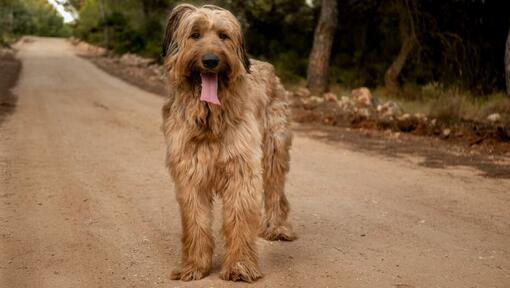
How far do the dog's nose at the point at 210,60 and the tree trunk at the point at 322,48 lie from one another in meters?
14.0

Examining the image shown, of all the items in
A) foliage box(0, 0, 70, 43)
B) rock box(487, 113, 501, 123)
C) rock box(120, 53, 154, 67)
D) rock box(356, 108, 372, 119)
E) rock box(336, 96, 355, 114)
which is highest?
rock box(487, 113, 501, 123)

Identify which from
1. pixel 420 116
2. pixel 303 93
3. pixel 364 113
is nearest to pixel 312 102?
pixel 303 93

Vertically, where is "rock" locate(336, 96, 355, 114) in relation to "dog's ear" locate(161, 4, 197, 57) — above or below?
below

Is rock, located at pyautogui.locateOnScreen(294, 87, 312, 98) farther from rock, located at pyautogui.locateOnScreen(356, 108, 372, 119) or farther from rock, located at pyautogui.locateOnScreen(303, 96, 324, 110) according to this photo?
rock, located at pyautogui.locateOnScreen(356, 108, 372, 119)

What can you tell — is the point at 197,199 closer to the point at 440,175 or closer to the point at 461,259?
the point at 461,259

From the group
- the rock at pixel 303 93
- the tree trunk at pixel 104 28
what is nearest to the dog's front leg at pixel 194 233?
the rock at pixel 303 93

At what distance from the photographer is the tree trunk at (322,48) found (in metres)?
17.9

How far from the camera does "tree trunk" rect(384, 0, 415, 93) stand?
17.4m

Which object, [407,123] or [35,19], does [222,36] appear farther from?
[35,19]

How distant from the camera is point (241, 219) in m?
4.61

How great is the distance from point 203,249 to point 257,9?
16943 millimetres

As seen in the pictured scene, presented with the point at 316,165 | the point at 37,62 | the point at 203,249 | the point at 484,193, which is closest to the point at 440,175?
the point at 484,193

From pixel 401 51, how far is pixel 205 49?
14.6 m

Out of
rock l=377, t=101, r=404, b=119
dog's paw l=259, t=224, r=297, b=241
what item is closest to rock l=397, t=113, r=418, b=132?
rock l=377, t=101, r=404, b=119
